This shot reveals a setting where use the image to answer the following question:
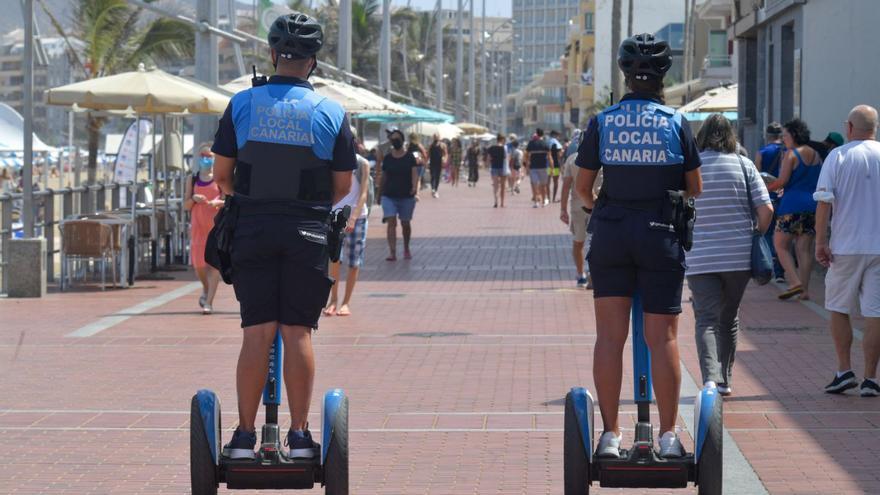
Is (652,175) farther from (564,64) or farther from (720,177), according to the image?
(564,64)

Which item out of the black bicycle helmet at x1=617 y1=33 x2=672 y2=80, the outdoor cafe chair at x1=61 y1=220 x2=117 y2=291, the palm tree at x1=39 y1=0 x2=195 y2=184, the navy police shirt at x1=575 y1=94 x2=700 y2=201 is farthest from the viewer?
the palm tree at x1=39 y1=0 x2=195 y2=184

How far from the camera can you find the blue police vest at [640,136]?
6.00 meters

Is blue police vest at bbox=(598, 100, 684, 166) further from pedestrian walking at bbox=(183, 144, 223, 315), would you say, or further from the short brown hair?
pedestrian walking at bbox=(183, 144, 223, 315)

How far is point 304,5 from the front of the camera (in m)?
68.0

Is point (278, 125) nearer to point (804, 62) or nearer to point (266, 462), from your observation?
point (266, 462)

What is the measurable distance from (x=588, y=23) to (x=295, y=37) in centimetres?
11384

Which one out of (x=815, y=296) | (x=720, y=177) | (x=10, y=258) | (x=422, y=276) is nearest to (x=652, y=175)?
(x=720, y=177)

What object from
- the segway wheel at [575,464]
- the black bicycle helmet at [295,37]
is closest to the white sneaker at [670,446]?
the segway wheel at [575,464]

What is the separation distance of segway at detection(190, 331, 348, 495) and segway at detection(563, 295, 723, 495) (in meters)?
0.84

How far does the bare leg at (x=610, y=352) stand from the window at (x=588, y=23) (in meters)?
112

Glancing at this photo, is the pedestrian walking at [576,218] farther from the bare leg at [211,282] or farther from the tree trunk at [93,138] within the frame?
the tree trunk at [93,138]

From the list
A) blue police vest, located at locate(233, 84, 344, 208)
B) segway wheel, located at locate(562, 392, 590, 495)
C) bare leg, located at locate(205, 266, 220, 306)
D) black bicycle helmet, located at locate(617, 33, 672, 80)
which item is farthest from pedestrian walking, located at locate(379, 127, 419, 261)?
segway wheel, located at locate(562, 392, 590, 495)

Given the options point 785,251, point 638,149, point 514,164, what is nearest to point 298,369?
point 638,149

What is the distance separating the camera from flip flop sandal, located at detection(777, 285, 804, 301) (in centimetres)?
1511
